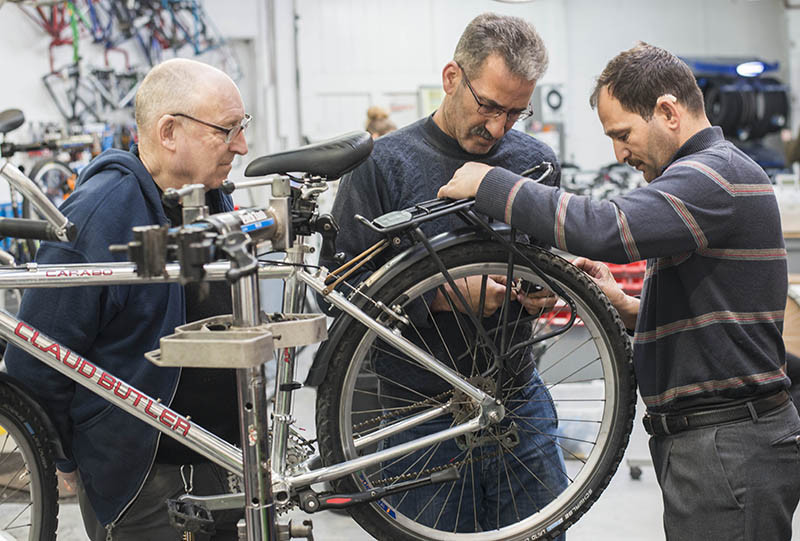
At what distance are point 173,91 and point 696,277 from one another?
1102 mm

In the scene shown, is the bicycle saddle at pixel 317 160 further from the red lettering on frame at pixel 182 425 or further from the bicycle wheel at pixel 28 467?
the bicycle wheel at pixel 28 467

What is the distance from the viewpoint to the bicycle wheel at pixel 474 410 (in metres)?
1.61

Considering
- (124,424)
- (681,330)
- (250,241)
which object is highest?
(250,241)

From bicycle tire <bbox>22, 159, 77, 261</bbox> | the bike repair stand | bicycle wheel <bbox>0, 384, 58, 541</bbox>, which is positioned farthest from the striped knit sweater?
bicycle tire <bbox>22, 159, 77, 261</bbox>

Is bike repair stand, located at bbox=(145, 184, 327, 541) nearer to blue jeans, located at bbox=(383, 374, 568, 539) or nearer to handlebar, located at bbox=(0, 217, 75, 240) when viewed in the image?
handlebar, located at bbox=(0, 217, 75, 240)

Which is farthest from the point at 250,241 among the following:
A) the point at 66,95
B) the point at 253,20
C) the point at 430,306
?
the point at 253,20

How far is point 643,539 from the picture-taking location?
321 cm

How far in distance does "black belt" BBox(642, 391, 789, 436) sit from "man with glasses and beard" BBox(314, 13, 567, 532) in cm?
32

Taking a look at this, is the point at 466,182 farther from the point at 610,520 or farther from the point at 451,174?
the point at 610,520

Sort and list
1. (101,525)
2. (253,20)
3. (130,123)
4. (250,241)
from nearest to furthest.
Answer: (250,241) → (101,525) → (130,123) → (253,20)

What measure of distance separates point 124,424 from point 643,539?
7.68 feet

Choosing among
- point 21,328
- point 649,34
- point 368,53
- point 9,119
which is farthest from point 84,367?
point 649,34

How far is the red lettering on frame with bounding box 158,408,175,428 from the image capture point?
4.90ft

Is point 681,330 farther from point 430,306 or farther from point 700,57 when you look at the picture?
point 700,57
